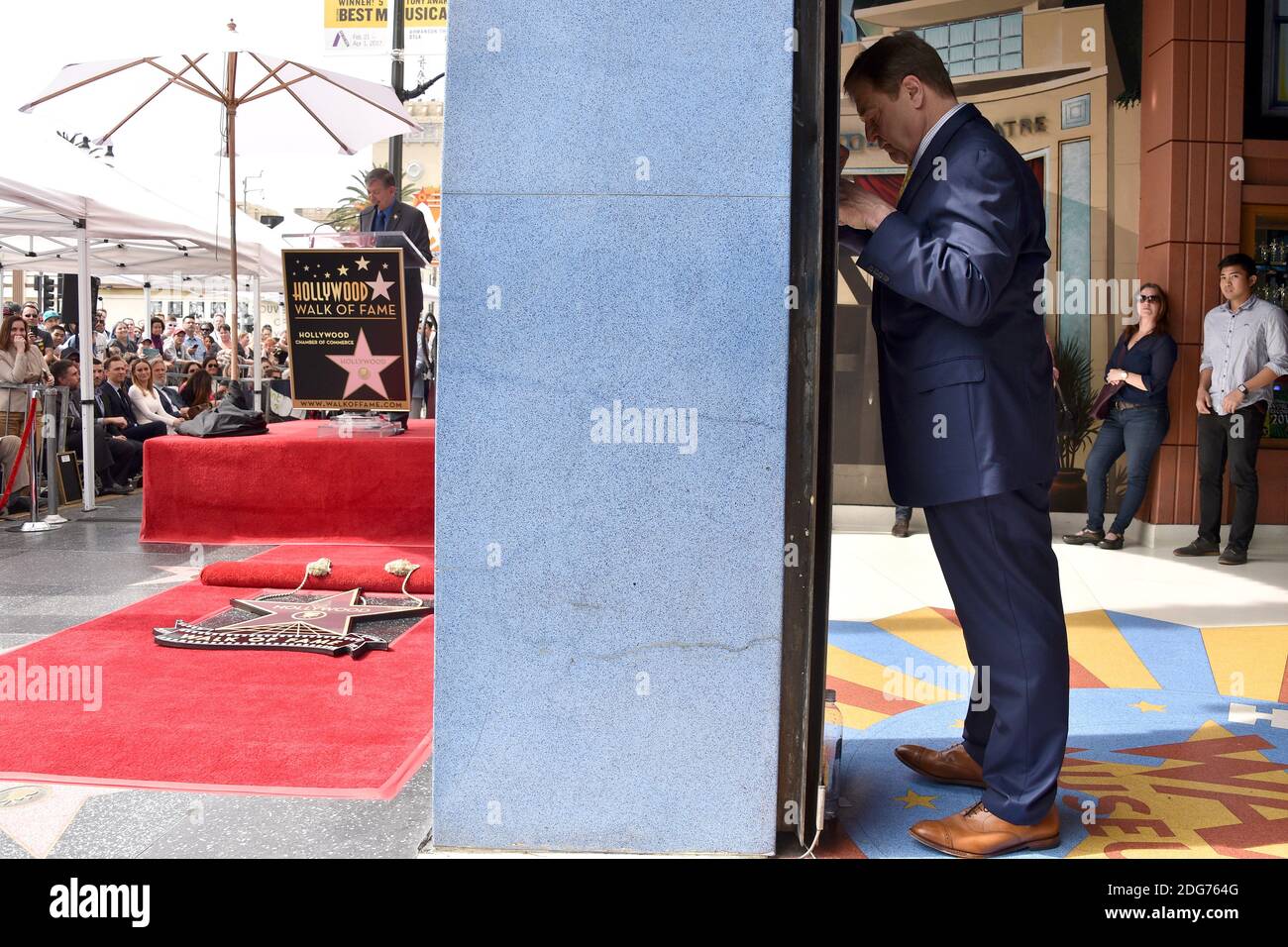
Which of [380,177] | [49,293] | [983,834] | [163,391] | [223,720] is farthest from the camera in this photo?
[49,293]

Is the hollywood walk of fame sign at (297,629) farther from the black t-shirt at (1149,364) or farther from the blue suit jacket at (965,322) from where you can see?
the black t-shirt at (1149,364)

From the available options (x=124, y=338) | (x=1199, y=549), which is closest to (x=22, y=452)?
(x=1199, y=549)

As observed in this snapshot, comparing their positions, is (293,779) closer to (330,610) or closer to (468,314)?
(468,314)

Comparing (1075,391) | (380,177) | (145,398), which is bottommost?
(145,398)

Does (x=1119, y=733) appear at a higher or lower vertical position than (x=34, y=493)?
lower

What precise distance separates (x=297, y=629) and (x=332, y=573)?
948 mm

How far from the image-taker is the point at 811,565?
109 inches

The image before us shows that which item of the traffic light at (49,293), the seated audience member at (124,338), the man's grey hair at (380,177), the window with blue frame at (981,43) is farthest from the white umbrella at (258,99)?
the traffic light at (49,293)

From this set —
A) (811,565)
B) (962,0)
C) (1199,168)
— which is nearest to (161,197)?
(962,0)

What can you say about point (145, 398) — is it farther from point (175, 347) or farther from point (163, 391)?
point (175, 347)

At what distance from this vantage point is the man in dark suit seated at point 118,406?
1097 centimetres

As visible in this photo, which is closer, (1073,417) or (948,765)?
(948,765)

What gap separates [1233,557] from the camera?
8023mm

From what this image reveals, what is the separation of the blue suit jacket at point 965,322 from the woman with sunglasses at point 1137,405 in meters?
6.32
